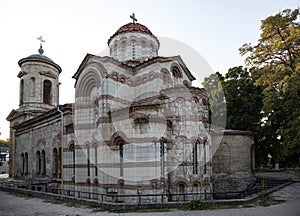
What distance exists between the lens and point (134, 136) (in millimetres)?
13734

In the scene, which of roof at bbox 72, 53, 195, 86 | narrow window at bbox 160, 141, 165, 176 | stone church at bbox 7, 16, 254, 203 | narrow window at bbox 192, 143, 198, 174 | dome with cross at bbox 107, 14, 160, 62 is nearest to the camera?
narrow window at bbox 160, 141, 165, 176

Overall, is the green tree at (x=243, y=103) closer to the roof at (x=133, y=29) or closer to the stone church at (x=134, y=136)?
the stone church at (x=134, y=136)

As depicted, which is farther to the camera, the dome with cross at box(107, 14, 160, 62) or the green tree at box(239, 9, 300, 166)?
the dome with cross at box(107, 14, 160, 62)

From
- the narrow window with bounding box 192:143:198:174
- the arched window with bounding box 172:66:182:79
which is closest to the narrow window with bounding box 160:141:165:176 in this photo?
the narrow window with bounding box 192:143:198:174

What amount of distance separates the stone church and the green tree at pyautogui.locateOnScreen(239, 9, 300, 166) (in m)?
4.10

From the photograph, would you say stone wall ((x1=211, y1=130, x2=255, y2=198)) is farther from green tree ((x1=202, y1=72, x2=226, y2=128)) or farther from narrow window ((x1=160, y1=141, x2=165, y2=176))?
green tree ((x1=202, y1=72, x2=226, y2=128))

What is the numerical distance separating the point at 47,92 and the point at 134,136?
17930mm

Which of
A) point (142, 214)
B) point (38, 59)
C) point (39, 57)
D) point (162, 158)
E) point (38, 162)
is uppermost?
point (39, 57)

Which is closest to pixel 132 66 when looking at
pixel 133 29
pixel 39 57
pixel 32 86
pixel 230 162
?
pixel 133 29

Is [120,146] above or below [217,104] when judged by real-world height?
below

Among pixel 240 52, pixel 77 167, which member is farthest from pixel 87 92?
pixel 240 52

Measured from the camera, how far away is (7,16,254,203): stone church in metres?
13.6

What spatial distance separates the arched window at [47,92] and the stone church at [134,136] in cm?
420

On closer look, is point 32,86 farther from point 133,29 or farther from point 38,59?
point 133,29
